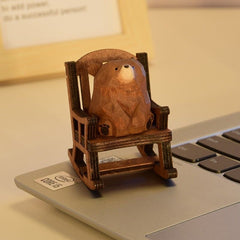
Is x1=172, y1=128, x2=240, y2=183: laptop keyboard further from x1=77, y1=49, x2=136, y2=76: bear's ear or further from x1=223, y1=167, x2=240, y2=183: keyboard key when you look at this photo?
x1=77, y1=49, x2=136, y2=76: bear's ear

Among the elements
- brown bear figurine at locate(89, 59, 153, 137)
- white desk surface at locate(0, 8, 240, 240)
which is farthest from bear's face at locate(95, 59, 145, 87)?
white desk surface at locate(0, 8, 240, 240)

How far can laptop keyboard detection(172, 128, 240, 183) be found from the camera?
1.72ft

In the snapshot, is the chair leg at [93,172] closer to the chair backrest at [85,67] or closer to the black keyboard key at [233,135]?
the chair backrest at [85,67]

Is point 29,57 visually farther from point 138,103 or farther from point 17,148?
point 138,103

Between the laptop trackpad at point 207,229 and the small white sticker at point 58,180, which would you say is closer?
the laptop trackpad at point 207,229

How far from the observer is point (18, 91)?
86 cm

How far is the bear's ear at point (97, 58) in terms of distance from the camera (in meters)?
0.51

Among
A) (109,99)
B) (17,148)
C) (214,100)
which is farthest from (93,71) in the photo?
(214,100)

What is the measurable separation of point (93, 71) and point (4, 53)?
37cm

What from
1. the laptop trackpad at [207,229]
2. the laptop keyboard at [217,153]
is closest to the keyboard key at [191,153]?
the laptop keyboard at [217,153]

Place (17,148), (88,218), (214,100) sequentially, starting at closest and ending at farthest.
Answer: (88,218) → (17,148) → (214,100)

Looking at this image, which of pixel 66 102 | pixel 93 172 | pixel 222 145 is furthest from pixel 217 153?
pixel 66 102

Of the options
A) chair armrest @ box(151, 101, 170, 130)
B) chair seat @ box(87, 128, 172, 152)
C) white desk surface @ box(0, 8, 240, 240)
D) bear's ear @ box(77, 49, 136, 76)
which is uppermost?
bear's ear @ box(77, 49, 136, 76)

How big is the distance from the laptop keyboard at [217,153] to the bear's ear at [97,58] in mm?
102
